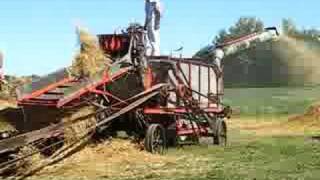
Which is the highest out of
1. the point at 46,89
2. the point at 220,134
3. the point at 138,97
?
the point at 46,89

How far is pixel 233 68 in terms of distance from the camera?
51.8 m

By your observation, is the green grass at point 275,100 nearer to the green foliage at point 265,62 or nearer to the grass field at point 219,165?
the green foliage at point 265,62

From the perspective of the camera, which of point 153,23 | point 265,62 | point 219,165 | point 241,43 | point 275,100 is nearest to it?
point 219,165

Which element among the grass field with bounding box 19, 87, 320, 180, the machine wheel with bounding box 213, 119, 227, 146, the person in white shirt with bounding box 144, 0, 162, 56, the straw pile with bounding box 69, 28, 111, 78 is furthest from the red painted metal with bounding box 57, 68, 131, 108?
the machine wheel with bounding box 213, 119, 227, 146

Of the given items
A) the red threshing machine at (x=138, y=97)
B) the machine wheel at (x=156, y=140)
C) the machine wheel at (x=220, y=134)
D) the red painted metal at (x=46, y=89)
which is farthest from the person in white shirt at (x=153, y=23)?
the machine wheel at (x=220, y=134)

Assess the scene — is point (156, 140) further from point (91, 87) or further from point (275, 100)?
point (275, 100)

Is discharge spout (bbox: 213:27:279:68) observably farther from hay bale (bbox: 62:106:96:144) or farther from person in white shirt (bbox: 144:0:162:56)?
hay bale (bbox: 62:106:96:144)

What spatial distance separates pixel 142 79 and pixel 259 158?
343cm

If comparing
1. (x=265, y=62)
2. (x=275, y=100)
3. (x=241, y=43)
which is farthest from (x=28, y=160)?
(x=275, y=100)

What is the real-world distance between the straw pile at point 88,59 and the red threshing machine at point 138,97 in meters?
0.18

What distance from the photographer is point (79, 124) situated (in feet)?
50.1

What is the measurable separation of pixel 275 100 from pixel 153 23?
25.5m

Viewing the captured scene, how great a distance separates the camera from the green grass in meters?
40.8

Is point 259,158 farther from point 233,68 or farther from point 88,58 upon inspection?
point 233,68
